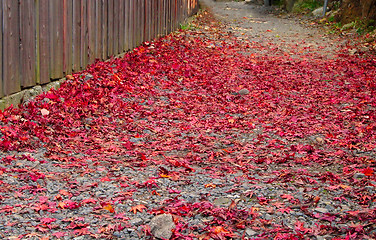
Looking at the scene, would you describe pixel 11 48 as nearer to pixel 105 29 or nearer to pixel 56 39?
pixel 56 39

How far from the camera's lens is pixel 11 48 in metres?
5.77

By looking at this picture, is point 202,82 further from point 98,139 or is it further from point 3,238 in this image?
point 3,238

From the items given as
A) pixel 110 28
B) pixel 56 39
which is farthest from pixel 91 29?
pixel 56 39

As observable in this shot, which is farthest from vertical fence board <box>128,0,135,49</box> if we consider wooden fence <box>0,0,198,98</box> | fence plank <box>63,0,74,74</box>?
fence plank <box>63,0,74,74</box>

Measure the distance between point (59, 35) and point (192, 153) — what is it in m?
3.08

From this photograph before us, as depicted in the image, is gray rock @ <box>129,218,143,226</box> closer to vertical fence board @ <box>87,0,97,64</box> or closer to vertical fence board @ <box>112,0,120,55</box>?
A: vertical fence board @ <box>87,0,97,64</box>

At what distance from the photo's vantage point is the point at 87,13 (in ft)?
25.4

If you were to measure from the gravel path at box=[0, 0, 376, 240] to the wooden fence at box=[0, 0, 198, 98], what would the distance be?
0.31 metres

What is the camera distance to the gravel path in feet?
11.4

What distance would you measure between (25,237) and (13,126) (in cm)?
247

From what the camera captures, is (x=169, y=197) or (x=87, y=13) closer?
(x=169, y=197)

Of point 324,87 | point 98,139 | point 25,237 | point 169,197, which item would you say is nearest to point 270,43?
point 324,87

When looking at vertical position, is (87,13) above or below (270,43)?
above

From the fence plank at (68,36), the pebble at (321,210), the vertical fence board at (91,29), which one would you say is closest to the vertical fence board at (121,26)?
the vertical fence board at (91,29)
